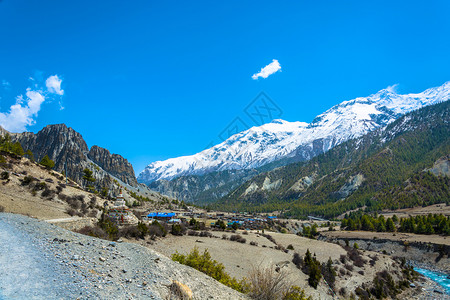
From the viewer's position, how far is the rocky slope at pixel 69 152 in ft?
399

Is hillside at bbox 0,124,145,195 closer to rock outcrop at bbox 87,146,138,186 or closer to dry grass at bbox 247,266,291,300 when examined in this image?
rock outcrop at bbox 87,146,138,186

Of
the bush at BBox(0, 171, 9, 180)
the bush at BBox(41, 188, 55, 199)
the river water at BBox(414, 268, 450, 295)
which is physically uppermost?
the bush at BBox(0, 171, 9, 180)

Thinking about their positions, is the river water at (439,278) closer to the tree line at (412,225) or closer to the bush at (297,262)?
the bush at (297,262)

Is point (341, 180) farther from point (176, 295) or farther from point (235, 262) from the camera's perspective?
point (176, 295)

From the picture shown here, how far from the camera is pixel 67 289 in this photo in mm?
7750

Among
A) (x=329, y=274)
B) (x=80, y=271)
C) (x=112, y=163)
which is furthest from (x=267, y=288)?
(x=112, y=163)

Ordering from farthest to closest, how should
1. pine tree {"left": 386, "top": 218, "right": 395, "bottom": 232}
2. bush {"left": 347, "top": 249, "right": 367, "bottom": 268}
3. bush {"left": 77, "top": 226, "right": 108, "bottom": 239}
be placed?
pine tree {"left": 386, "top": 218, "right": 395, "bottom": 232} < bush {"left": 347, "top": 249, "right": 367, "bottom": 268} < bush {"left": 77, "top": 226, "right": 108, "bottom": 239}

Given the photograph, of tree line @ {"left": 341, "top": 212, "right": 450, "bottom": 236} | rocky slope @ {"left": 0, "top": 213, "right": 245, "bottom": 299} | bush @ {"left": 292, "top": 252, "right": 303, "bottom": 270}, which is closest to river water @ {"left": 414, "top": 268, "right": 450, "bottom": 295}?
bush @ {"left": 292, "top": 252, "right": 303, "bottom": 270}

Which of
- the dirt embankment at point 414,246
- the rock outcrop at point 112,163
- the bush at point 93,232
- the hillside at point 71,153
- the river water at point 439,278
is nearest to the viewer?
the bush at point 93,232

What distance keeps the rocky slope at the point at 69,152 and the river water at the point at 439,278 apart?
115774mm

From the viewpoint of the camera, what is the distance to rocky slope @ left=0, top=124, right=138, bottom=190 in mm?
121750

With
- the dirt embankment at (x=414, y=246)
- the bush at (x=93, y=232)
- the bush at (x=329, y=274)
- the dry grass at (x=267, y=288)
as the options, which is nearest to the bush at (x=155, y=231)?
the bush at (x=93, y=232)

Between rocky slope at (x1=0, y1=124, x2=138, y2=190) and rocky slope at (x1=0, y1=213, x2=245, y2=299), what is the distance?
114m

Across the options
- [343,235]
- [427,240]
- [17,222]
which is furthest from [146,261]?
[343,235]
